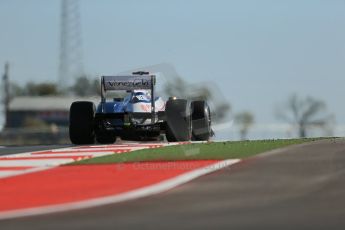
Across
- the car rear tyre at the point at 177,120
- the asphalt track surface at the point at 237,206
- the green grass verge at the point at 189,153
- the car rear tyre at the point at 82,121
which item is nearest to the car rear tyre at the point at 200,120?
the car rear tyre at the point at 177,120

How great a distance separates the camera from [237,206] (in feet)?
28.1

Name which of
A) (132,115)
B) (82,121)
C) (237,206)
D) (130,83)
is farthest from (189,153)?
(82,121)

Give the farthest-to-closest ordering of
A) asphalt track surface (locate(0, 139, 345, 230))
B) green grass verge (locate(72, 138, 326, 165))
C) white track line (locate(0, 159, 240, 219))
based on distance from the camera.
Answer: green grass verge (locate(72, 138, 326, 165)), white track line (locate(0, 159, 240, 219)), asphalt track surface (locate(0, 139, 345, 230))

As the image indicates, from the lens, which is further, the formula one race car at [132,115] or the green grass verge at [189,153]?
the formula one race car at [132,115]

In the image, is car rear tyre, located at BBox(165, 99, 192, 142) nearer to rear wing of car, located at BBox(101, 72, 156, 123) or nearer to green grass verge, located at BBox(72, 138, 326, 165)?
rear wing of car, located at BBox(101, 72, 156, 123)

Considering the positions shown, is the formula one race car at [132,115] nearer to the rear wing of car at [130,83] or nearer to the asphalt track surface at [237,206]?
the rear wing of car at [130,83]

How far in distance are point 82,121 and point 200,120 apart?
3464 mm

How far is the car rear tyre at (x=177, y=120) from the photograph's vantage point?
1916 centimetres

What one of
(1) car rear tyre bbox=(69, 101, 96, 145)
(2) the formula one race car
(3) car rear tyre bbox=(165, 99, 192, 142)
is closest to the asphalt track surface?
(3) car rear tyre bbox=(165, 99, 192, 142)

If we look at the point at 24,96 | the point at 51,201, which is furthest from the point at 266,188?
the point at 24,96

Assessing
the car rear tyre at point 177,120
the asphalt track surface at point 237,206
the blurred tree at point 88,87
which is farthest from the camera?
the blurred tree at point 88,87

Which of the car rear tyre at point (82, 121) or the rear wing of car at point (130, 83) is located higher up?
the rear wing of car at point (130, 83)

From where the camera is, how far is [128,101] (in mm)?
19594

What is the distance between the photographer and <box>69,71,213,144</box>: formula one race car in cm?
1922
